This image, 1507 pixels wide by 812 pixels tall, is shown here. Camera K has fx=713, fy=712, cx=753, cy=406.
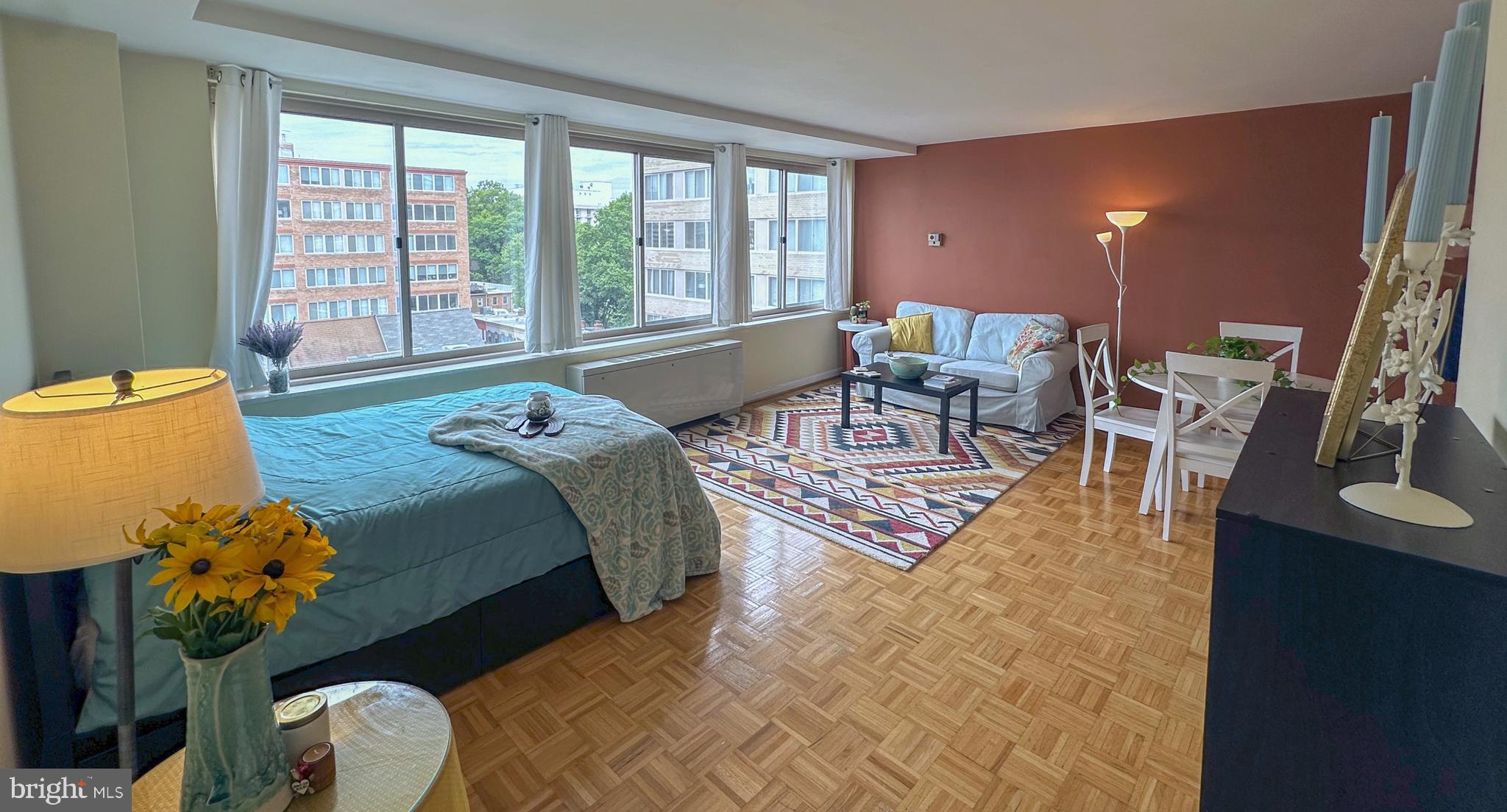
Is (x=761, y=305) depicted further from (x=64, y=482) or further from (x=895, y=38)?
(x=64, y=482)

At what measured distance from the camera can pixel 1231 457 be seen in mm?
3416

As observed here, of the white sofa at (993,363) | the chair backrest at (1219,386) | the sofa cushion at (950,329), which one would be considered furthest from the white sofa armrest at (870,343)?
the chair backrest at (1219,386)

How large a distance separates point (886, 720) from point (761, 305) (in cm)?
519

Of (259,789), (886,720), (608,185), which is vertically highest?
(608,185)

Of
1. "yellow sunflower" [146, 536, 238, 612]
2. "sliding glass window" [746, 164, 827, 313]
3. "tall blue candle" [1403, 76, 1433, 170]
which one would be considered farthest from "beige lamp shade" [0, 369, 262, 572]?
"sliding glass window" [746, 164, 827, 313]

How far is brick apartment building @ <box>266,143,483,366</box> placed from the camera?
12.5 ft

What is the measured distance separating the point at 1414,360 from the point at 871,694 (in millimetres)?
1813

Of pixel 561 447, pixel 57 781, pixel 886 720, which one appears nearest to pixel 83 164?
pixel 561 447

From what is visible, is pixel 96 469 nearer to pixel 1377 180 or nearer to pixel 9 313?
pixel 9 313

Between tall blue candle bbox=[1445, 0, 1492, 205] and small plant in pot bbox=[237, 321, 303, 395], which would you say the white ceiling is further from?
tall blue candle bbox=[1445, 0, 1492, 205]

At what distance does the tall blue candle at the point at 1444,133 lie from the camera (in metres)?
1.02

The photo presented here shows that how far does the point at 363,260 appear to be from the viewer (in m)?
4.11

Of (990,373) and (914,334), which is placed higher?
(914,334)

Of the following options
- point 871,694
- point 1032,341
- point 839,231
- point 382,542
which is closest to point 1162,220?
point 1032,341
